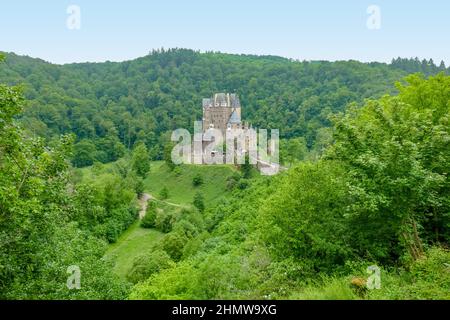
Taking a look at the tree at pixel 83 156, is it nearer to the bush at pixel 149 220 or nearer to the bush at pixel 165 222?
the bush at pixel 149 220

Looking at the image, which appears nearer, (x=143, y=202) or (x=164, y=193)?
(x=164, y=193)

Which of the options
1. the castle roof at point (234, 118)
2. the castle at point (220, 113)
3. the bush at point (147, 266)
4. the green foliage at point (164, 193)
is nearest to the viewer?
the bush at point (147, 266)

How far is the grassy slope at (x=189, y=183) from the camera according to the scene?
3049 inches

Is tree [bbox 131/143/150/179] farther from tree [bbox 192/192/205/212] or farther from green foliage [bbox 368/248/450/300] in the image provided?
green foliage [bbox 368/248/450/300]

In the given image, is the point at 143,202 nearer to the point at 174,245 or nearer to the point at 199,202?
the point at 199,202

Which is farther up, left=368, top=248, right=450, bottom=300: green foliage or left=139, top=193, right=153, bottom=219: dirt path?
left=368, top=248, right=450, bottom=300: green foliage

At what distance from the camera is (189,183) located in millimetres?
83250

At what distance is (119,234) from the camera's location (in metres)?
63.6

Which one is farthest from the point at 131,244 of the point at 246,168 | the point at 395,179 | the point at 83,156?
the point at 83,156

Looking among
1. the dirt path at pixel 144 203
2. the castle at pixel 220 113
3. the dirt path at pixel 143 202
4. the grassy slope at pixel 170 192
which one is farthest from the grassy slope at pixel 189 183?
the castle at pixel 220 113

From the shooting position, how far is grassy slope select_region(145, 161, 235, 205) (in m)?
77.4

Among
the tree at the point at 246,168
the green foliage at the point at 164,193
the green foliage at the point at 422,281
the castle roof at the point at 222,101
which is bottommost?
the green foliage at the point at 164,193

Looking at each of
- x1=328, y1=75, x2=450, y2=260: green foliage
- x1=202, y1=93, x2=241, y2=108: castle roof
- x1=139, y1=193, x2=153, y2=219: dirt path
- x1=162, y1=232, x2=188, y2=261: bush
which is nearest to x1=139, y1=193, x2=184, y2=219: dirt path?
x1=139, y1=193, x2=153, y2=219: dirt path
